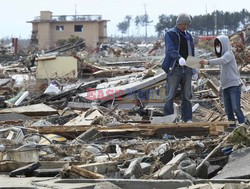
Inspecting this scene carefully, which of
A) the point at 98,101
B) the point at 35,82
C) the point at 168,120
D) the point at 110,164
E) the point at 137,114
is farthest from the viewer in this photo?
the point at 35,82

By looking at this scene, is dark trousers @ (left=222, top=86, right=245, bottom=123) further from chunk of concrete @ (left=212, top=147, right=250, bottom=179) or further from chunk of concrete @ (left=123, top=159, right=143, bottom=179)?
chunk of concrete @ (left=123, top=159, right=143, bottom=179)

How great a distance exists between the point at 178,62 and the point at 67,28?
3780 inches

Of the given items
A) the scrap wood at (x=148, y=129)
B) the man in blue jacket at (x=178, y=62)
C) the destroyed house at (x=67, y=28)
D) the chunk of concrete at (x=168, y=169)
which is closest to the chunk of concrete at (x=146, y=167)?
the chunk of concrete at (x=168, y=169)

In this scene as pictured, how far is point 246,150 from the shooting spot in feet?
26.3

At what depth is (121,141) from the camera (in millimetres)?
9602

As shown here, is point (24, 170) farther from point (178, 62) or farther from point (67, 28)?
point (67, 28)

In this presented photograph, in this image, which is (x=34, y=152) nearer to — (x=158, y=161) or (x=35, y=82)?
(x=158, y=161)

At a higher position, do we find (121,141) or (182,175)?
(182,175)

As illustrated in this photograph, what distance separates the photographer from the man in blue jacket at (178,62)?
10844 millimetres

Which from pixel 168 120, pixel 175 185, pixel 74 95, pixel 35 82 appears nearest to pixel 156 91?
pixel 74 95

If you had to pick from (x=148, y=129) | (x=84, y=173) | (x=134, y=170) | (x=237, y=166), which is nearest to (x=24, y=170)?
(x=84, y=173)

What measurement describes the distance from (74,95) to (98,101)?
1.52 m

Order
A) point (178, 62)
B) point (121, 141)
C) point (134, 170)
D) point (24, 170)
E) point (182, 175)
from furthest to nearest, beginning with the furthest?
1. point (178, 62)
2. point (121, 141)
3. point (24, 170)
4. point (134, 170)
5. point (182, 175)

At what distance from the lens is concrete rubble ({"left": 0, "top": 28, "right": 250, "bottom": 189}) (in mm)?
7121
